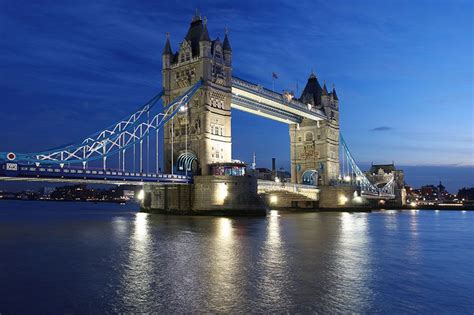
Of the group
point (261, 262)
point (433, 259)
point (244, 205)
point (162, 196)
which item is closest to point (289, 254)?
point (261, 262)

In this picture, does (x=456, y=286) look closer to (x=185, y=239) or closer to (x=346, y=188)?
(x=185, y=239)

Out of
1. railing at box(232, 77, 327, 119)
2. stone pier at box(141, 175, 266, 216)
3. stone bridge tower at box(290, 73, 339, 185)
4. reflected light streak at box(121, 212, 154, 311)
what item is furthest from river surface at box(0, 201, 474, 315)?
stone bridge tower at box(290, 73, 339, 185)

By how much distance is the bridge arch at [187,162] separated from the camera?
199 ft

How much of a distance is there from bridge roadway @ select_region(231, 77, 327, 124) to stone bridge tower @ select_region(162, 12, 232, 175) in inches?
173

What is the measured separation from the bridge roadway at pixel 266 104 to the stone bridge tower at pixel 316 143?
2847 mm

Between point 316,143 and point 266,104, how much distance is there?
20091mm

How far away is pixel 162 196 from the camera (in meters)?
60.2

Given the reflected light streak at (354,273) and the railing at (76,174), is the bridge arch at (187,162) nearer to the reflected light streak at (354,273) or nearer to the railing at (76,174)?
the railing at (76,174)

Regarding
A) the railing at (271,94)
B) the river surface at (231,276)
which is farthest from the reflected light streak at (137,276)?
the railing at (271,94)

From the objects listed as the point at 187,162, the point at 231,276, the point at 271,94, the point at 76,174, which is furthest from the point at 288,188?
the point at 231,276

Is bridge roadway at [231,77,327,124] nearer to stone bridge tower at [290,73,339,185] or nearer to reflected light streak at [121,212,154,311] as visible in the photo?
stone bridge tower at [290,73,339,185]

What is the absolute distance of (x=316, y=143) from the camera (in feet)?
296

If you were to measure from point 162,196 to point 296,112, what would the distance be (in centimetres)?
3371

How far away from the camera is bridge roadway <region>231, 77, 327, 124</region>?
222ft
